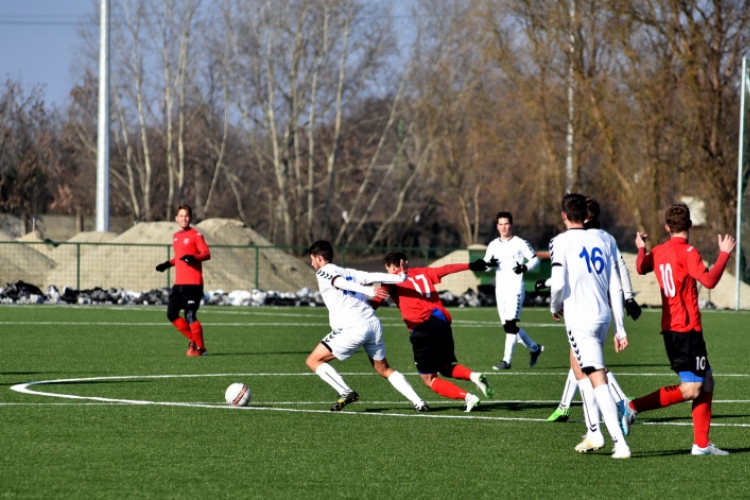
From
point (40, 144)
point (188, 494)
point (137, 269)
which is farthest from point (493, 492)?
point (40, 144)

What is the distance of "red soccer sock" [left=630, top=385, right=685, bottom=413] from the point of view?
8.27 meters

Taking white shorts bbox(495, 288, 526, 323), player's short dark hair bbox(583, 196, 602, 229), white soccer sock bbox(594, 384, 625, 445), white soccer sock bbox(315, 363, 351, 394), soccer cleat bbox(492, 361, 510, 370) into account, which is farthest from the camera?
white shorts bbox(495, 288, 526, 323)

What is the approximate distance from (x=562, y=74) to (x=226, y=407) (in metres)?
31.9

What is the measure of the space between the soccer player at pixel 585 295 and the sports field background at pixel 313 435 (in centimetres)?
54

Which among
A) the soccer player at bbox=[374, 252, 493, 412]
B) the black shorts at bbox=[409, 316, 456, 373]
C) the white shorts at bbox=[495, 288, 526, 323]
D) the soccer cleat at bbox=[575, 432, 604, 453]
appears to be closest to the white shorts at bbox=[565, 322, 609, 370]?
the soccer cleat at bbox=[575, 432, 604, 453]

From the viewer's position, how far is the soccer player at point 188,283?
1650 cm

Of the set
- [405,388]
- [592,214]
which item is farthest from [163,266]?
[592,214]

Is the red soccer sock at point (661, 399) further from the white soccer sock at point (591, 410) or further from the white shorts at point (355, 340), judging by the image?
the white shorts at point (355, 340)

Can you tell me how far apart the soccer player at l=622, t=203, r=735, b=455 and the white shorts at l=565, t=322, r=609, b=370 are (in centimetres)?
52

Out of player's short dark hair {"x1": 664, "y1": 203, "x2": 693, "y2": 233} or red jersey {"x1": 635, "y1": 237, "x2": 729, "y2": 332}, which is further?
player's short dark hair {"x1": 664, "y1": 203, "x2": 693, "y2": 233}

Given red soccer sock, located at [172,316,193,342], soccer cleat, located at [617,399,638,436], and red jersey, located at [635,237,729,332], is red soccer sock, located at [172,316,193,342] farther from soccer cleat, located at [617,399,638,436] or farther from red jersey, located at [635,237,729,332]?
red jersey, located at [635,237,729,332]

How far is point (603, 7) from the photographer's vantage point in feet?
125

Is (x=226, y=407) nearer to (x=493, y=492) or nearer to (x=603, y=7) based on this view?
(x=493, y=492)

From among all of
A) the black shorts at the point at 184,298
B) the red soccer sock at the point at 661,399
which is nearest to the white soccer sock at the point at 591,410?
the red soccer sock at the point at 661,399
